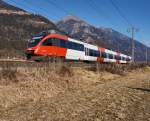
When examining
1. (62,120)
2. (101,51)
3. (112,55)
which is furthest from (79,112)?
(112,55)

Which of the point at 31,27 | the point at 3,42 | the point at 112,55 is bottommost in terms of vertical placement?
the point at 112,55

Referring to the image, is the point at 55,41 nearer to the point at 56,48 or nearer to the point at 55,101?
the point at 56,48

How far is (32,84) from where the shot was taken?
13320 millimetres

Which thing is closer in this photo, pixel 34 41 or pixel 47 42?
pixel 47 42

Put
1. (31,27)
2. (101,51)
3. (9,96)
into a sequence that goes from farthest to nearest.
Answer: (31,27), (101,51), (9,96)

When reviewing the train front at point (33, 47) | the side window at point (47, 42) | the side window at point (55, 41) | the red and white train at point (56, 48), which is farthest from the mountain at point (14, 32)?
the side window at point (47, 42)

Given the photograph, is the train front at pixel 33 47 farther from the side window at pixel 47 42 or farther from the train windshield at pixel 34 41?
the side window at pixel 47 42

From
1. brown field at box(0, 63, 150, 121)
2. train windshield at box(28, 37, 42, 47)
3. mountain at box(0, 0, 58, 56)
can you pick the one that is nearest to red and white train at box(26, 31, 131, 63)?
train windshield at box(28, 37, 42, 47)

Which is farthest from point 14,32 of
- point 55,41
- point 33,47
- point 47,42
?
point 47,42

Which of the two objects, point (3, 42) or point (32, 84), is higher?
point (3, 42)

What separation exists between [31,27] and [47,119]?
185 metres

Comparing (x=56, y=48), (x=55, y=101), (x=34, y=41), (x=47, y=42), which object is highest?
(x=34, y=41)

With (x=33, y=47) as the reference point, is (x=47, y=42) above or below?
above

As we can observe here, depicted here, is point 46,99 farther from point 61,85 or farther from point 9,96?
point 61,85
